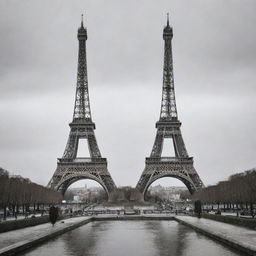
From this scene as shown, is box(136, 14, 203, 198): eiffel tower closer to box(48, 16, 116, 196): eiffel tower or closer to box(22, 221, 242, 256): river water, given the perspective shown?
box(48, 16, 116, 196): eiffel tower

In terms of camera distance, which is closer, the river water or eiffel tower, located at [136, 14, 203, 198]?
the river water

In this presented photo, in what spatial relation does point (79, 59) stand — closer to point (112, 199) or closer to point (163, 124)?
point (163, 124)

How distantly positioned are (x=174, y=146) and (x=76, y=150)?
62.8 ft

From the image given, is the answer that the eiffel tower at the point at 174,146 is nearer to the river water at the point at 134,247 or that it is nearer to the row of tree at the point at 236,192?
the row of tree at the point at 236,192

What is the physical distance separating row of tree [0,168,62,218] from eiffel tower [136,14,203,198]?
59.4 feet

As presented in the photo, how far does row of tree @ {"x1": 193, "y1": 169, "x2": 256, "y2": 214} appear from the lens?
182ft

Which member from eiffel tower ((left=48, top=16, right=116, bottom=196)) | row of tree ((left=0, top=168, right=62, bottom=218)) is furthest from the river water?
eiffel tower ((left=48, top=16, right=116, bottom=196))

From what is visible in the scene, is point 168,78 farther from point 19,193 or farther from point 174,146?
point 19,193

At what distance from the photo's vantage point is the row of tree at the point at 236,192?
5533 centimetres

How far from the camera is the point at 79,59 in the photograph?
3413 inches

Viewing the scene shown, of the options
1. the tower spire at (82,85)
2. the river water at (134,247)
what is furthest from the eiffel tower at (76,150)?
the river water at (134,247)

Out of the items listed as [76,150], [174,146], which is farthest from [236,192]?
[76,150]

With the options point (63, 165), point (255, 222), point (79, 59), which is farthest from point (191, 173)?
point (255, 222)

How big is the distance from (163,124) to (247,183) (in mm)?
31797
